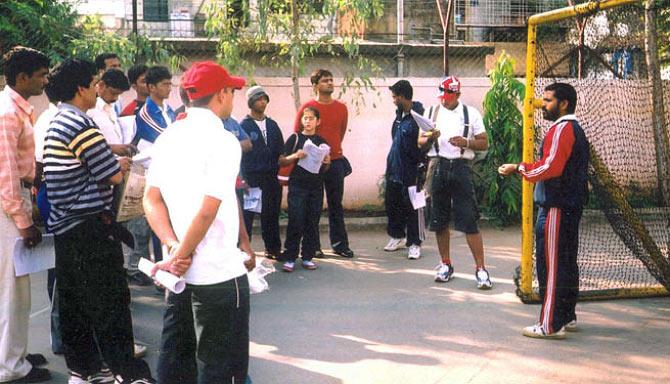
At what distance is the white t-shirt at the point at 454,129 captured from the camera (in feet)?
25.8

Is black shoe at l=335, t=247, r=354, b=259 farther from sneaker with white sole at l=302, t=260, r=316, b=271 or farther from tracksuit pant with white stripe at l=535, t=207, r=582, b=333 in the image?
tracksuit pant with white stripe at l=535, t=207, r=582, b=333

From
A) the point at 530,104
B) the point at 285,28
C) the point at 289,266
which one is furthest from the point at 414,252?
the point at 285,28

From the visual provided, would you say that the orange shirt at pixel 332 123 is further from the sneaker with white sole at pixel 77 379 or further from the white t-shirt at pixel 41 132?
the sneaker with white sole at pixel 77 379

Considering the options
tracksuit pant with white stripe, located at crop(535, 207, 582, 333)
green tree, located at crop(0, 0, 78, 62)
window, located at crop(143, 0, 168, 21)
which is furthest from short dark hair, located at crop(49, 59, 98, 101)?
window, located at crop(143, 0, 168, 21)

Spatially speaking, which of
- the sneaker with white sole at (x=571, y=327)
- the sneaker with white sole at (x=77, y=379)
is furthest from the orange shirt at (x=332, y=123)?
the sneaker with white sole at (x=77, y=379)

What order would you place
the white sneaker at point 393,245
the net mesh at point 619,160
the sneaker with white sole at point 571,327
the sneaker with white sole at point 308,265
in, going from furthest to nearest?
the white sneaker at point 393,245 < the sneaker with white sole at point 308,265 < the net mesh at point 619,160 < the sneaker with white sole at point 571,327

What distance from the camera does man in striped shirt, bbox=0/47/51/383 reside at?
16.8 feet

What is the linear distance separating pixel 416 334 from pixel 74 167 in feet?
9.64

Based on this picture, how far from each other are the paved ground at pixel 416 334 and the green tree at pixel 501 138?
109 inches

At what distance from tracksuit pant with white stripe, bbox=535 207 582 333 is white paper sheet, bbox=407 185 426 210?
304 cm

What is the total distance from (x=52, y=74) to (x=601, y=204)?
502cm

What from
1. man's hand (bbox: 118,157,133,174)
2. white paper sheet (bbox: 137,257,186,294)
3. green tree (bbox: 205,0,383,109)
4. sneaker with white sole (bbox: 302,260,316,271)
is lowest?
sneaker with white sole (bbox: 302,260,316,271)

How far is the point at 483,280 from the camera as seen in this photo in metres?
7.83

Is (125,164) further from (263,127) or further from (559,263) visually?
(263,127)
